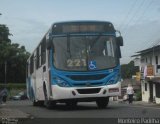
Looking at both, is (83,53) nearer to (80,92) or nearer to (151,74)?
(80,92)

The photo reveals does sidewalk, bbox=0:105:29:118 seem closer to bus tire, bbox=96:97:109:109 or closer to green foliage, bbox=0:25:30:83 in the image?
bus tire, bbox=96:97:109:109

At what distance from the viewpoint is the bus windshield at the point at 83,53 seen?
19.7 m

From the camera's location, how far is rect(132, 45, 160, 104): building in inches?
2018

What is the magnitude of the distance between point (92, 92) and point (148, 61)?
3692cm

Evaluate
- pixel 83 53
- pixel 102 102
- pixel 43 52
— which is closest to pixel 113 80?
pixel 83 53

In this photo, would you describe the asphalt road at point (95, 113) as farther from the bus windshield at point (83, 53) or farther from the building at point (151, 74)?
the building at point (151, 74)

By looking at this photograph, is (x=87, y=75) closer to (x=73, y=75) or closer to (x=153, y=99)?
(x=73, y=75)

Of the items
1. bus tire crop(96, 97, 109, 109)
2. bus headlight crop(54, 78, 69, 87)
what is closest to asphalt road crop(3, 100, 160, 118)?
bus tire crop(96, 97, 109, 109)

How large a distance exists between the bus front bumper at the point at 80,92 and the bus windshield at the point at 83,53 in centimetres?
76

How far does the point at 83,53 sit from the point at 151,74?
1275 inches

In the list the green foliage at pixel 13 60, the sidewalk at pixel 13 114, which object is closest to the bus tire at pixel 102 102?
the sidewalk at pixel 13 114

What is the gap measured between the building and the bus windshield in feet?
97.0

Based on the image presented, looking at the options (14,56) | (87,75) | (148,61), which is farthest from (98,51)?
(14,56)

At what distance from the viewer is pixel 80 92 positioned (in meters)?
19.6
